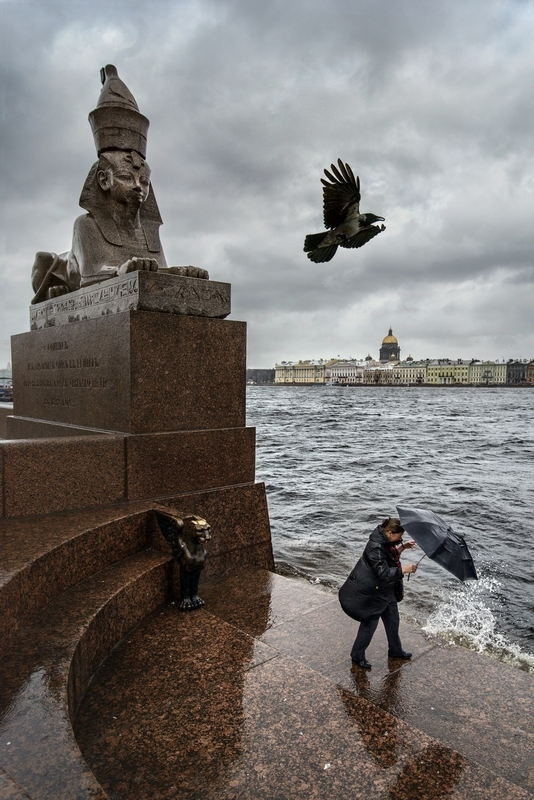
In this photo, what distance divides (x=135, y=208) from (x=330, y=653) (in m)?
3.86

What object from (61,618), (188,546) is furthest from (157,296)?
(61,618)

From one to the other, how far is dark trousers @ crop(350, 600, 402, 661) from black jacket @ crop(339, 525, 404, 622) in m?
0.05

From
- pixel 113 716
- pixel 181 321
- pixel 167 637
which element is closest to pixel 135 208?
pixel 181 321

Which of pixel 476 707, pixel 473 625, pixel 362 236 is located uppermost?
pixel 362 236

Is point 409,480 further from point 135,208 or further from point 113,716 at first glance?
point 113,716

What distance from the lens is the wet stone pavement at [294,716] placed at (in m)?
1.76

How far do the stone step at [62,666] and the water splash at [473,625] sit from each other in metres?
1.78

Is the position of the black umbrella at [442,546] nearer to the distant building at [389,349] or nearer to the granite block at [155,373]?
the granite block at [155,373]

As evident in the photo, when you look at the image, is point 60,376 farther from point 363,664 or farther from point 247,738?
point 247,738

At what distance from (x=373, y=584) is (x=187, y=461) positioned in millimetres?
1707

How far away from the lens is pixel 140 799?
1.69 m

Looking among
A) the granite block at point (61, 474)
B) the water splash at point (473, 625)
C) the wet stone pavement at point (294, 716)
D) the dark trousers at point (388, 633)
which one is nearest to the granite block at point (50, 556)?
the granite block at point (61, 474)

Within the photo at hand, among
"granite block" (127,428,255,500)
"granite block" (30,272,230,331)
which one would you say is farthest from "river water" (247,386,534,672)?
"granite block" (30,272,230,331)

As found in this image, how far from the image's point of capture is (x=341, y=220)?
552cm
